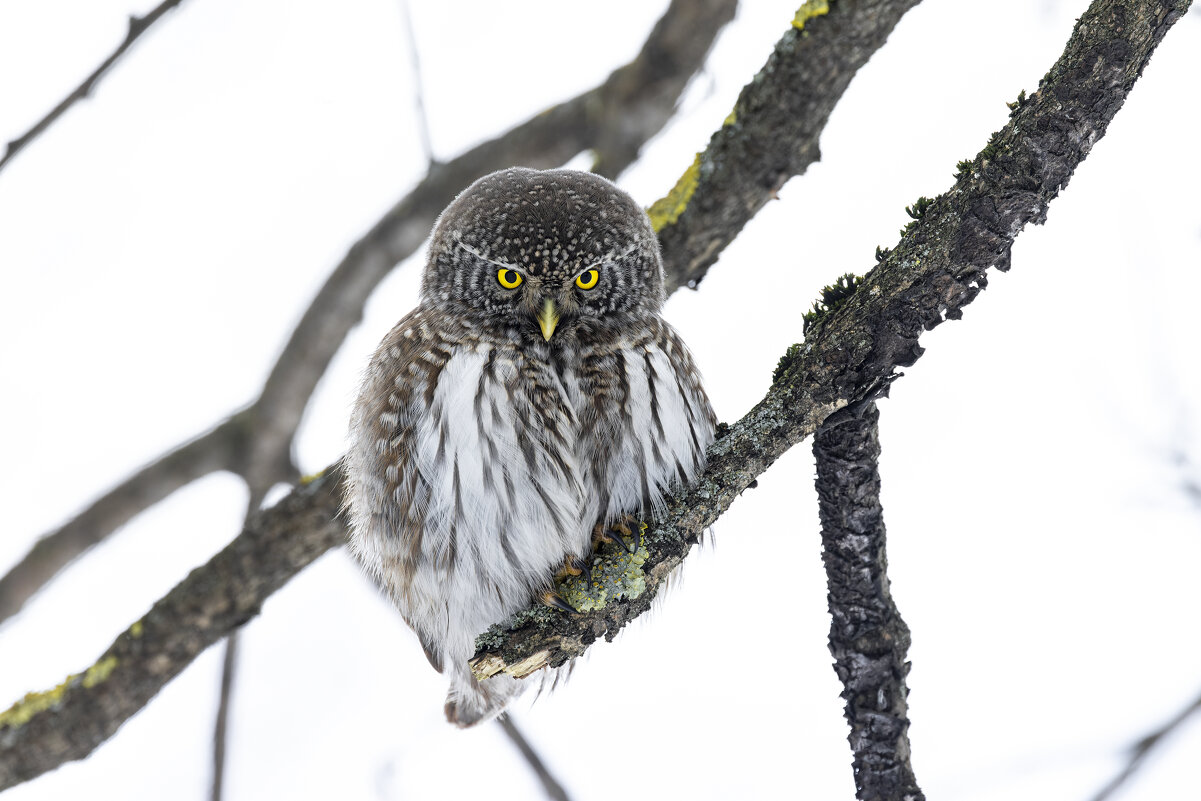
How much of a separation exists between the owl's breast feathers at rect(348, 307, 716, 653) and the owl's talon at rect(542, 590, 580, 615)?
99 mm

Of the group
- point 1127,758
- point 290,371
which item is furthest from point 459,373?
point 1127,758

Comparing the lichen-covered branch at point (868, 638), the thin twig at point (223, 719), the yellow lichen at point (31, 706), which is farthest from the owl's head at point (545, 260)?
the yellow lichen at point (31, 706)

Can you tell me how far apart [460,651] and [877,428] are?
1.41m

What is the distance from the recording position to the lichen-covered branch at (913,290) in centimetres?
177

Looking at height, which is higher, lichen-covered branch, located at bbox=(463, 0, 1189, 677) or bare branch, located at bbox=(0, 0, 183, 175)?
bare branch, located at bbox=(0, 0, 183, 175)

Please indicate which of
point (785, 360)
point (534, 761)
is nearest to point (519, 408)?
point (785, 360)

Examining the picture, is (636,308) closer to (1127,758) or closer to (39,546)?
(1127,758)

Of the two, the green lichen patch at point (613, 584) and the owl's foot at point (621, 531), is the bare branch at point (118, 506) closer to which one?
the owl's foot at point (621, 531)

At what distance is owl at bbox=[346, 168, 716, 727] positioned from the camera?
240 centimetres

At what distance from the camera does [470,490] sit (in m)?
2.42

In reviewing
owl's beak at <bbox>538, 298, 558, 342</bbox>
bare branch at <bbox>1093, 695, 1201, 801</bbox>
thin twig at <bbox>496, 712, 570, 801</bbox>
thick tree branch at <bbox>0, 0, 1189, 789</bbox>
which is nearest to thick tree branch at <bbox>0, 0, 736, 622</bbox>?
thin twig at <bbox>496, 712, 570, 801</bbox>

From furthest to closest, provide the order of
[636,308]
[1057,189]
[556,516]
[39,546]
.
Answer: [39,546]
[636,308]
[556,516]
[1057,189]

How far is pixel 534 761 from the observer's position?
321 centimetres

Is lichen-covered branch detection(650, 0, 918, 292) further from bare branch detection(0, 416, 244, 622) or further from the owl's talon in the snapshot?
bare branch detection(0, 416, 244, 622)
